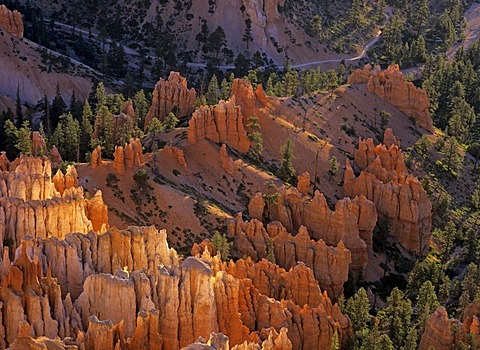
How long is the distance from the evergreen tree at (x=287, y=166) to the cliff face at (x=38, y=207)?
3290cm

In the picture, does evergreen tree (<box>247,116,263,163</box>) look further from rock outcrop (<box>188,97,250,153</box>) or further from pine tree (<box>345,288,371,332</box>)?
pine tree (<box>345,288,371,332</box>)

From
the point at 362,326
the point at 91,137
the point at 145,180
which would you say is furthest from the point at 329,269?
the point at 91,137

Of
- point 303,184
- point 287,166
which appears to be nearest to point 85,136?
point 287,166

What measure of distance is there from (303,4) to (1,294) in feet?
449

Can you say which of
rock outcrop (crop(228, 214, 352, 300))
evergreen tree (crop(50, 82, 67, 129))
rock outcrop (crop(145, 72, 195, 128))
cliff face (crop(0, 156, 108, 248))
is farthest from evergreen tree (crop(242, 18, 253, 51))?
cliff face (crop(0, 156, 108, 248))

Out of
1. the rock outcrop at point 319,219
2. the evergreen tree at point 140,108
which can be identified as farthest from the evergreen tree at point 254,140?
the evergreen tree at point 140,108

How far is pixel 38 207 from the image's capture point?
59.9 m

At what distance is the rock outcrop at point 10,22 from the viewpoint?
135 meters

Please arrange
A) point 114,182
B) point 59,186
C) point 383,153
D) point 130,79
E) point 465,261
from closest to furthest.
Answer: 1. point 59,186
2. point 114,182
3. point 465,261
4. point 383,153
5. point 130,79

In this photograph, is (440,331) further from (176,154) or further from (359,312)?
(176,154)

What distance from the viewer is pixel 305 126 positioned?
362 ft

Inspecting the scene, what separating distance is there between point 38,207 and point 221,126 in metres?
38.2

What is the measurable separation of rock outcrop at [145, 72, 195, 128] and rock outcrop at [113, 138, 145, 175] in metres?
24.2

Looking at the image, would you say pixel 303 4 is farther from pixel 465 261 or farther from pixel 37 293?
pixel 37 293
